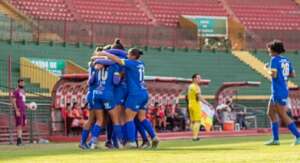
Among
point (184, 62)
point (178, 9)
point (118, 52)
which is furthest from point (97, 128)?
point (178, 9)

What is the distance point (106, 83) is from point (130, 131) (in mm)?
969

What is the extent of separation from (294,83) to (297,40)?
342 cm

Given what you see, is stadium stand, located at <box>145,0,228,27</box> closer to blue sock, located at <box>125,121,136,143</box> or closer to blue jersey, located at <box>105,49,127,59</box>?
blue jersey, located at <box>105,49,127,59</box>

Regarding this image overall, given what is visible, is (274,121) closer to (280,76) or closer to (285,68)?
(280,76)

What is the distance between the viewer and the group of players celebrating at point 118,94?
15.6m

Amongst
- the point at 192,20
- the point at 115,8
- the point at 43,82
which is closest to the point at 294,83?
the point at 192,20

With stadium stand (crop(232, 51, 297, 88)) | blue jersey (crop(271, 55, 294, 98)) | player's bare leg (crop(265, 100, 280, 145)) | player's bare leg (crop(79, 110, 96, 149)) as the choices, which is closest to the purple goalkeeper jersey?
player's bare leg (crop(79, 110, 96, 149))

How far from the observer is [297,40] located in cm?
4441

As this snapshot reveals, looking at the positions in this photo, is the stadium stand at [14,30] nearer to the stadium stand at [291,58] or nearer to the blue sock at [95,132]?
the stadium stand at [291,58]

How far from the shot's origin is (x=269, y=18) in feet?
162

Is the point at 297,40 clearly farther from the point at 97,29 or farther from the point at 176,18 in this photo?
the point at 97,29

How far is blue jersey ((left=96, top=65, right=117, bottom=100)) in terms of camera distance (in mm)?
15641

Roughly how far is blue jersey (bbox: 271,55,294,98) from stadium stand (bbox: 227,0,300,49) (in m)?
28.2

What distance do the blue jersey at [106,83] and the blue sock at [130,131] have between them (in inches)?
24.2
